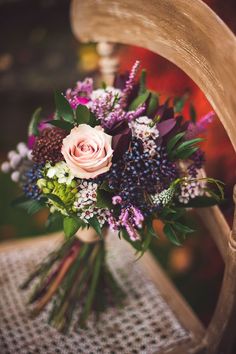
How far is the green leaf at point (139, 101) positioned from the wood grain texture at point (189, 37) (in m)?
0.09

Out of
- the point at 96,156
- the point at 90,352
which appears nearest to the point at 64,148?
the point at 96,156

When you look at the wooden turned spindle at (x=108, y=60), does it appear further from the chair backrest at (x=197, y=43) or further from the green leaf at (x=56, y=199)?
the green leaf at (x=56, y=199)

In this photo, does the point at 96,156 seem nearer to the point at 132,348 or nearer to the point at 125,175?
the point at 125,175

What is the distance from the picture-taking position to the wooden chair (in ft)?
2.26

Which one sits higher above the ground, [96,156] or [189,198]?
[96,156]

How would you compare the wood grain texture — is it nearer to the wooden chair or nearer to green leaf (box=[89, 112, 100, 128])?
the wooden chair

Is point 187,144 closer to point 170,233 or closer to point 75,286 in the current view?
point 170,233

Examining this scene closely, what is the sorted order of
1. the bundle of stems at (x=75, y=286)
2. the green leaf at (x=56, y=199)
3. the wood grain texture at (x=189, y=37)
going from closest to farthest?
the wood grain texture at (x=189, y=37)
the green leaf at (x=56, y=199)
the bundle of stems at (x=75, y=286)

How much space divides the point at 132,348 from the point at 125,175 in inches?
18.5

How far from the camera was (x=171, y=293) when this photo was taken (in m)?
1.12

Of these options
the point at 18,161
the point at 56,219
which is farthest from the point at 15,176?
the point at 56,219

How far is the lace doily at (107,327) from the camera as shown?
981 millimetres

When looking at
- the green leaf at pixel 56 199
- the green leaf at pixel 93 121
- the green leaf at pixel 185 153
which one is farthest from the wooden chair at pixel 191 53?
the green leaf at pixel 56 199

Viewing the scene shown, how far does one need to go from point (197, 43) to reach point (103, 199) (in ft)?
1.10
